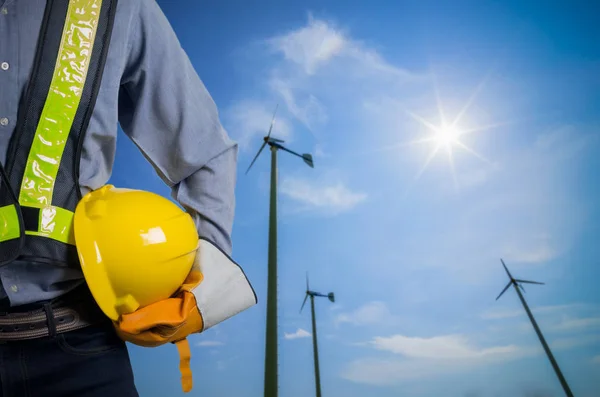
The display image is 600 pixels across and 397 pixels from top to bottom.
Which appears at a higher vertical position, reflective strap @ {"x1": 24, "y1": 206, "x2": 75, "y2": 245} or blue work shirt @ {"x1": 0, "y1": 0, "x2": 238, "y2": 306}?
blue work shirt @ {"x1": 0, "y1": 0, "x2": 238, "y2": 306}

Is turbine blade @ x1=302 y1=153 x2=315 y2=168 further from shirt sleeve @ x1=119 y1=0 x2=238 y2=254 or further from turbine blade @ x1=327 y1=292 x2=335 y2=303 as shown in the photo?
shirt sleeve @ x1=119 y1=0 x2=238 y2=254

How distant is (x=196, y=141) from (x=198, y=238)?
1.61 feet

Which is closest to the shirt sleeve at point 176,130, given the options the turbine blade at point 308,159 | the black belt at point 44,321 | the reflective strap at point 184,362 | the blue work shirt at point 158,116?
the blue work shirt at point 158,116

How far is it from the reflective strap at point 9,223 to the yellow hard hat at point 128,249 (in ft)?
0.62

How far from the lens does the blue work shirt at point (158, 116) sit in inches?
71.2

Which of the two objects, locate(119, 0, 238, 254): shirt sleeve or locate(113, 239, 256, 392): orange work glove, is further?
locate(119, 0, 238, 254): shirt sleeve

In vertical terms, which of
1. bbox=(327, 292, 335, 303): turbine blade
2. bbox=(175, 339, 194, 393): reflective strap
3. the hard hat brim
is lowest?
bbox=(175, 339, 194, 393): reflective strap

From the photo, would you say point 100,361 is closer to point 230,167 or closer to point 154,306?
point 154,306

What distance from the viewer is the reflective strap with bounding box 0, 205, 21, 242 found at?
59.2 inches

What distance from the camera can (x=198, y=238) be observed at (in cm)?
193

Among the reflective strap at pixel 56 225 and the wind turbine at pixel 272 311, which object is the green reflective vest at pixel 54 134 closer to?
the reflective strap at pixel 56 225

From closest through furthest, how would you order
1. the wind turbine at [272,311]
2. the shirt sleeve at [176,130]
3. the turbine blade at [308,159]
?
1. the shirt sleeve at [176,130]
2. the wind turbine at [272,311]
3. the turbine blade at [308,159]

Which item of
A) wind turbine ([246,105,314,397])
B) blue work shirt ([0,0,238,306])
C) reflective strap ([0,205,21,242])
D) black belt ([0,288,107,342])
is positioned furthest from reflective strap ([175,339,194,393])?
wind turbine ([246,105,314,397])

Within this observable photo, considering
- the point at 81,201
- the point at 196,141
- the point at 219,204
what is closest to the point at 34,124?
the point at 81,201
